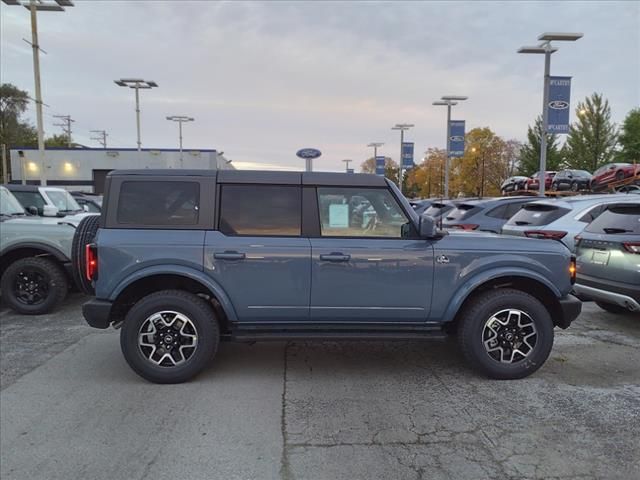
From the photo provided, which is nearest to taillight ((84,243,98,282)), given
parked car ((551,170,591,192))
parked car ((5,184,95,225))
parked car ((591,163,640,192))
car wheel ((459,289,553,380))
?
car wheel ((459,289,553,380))

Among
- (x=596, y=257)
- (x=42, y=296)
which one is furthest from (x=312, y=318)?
(x=42, y=296)

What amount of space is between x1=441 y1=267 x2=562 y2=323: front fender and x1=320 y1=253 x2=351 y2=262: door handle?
1035mm

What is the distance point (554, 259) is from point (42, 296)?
6571 mm

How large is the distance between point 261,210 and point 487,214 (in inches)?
260

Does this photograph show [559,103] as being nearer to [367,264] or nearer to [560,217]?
[560,217]

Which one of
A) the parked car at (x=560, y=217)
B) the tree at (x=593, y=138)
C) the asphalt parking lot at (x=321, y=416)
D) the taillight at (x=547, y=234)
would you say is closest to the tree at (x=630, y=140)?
the tree at (x=593, y=138)

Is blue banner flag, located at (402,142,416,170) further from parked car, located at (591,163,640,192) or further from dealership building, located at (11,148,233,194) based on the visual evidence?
dealership building, located at (11,148,233,194)

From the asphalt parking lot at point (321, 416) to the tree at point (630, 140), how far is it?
51668 mm

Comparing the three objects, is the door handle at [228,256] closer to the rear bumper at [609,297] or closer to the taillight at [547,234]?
the rear bumper at [609,297]

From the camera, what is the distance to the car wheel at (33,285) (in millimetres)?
6605

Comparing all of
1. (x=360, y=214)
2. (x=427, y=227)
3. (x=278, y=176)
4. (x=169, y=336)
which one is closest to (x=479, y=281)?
(x=427, y=227)

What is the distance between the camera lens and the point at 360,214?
436cm

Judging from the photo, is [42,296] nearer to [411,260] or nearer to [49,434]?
[49,434]

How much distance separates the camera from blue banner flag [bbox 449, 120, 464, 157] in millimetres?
23703
